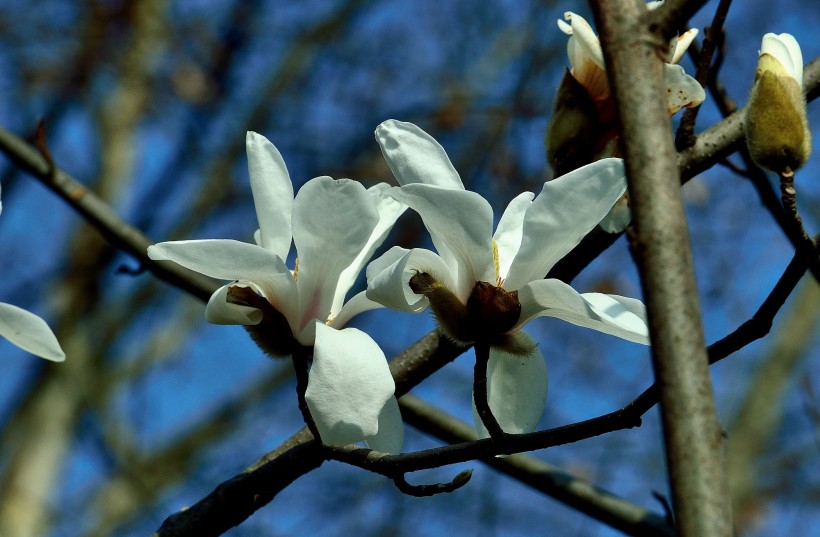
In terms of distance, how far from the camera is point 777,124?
794mm

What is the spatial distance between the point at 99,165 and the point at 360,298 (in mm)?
4234

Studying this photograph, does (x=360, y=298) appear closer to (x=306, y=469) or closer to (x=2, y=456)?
(x=306, y=469)

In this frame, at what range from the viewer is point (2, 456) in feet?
15.6

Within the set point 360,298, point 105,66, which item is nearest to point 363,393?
point 360,298

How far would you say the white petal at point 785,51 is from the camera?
0.84 metres

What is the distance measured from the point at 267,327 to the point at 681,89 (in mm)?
456

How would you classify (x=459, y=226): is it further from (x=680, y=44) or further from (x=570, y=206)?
(x=680, y=44)

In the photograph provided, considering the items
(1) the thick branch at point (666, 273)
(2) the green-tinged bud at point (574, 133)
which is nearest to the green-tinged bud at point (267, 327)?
(2) the green-tinged bud at point (574, 133)

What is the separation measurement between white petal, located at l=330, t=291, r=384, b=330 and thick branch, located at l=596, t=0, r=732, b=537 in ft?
1.24

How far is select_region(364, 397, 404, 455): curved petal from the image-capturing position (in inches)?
35.8

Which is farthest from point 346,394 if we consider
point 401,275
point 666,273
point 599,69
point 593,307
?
point 599,69

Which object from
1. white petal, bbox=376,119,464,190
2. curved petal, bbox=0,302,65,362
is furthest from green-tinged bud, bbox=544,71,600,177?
curved petal, bbox=0,302,65,362

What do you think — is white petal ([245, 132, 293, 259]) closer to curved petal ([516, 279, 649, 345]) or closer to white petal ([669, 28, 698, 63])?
curved petal ([516, 279, 649, 345])

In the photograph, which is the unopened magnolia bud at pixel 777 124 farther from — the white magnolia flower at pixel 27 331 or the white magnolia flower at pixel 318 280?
the white magnolia flower at pixel 27 331
